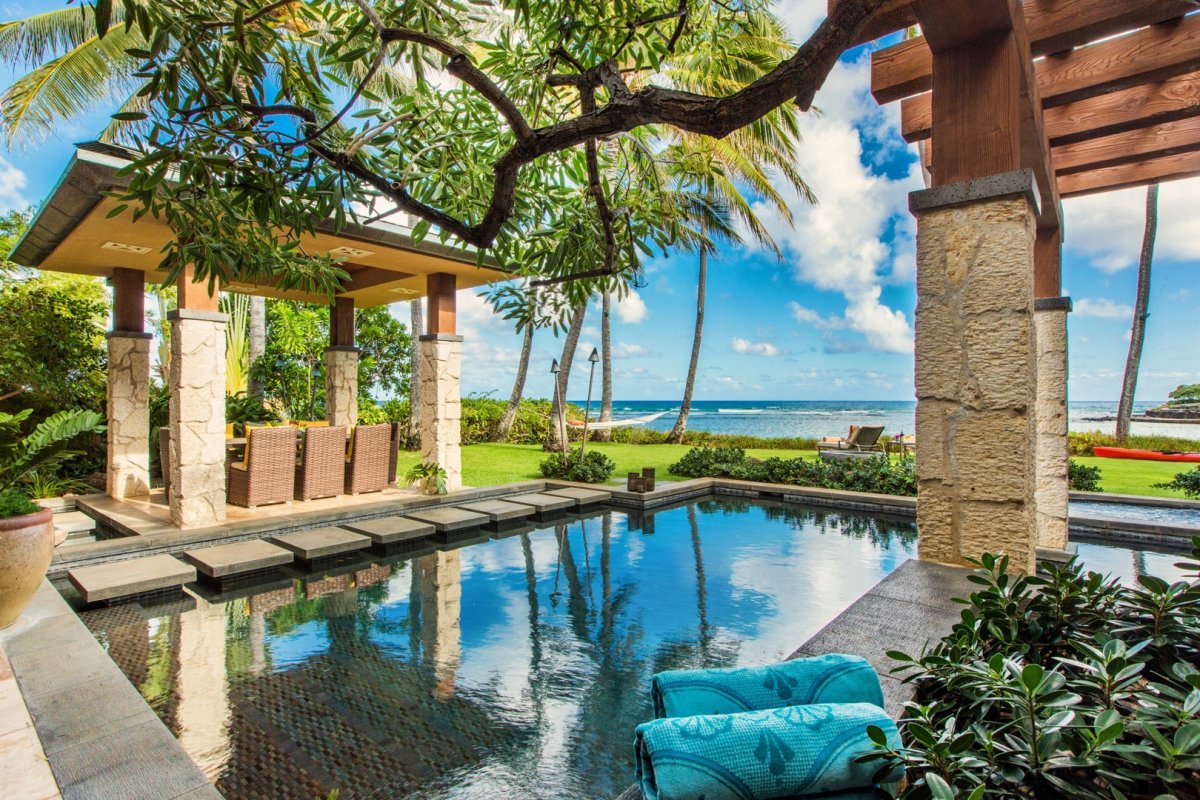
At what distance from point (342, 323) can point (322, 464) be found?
3.06 m

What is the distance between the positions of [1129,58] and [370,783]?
4.72 meters

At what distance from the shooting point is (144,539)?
16.9ft

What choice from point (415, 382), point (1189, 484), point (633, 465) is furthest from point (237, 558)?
point (1189, 484)

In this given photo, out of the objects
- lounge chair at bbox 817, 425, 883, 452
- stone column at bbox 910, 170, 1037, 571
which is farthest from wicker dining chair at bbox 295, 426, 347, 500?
lounge chair at bbox 817, 425, 883, 452

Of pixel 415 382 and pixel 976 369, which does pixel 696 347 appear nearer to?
pixel 415 382

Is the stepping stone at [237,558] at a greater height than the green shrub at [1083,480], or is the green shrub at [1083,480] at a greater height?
the green shrub at [1083,480]

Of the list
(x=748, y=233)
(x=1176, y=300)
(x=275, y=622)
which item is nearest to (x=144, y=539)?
(x=275, y=622)

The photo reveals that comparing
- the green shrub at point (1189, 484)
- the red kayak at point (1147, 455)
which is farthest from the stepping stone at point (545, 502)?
→ the red kayak at point (1147, 455)

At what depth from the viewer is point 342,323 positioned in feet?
30.1

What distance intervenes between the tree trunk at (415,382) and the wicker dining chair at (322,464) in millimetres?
5265

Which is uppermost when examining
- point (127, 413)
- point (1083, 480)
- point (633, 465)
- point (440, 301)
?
point (440, 301)

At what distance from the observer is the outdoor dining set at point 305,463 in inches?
254

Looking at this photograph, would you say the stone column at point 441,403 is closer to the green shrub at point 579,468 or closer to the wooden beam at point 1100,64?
the green shrub at point 579,468

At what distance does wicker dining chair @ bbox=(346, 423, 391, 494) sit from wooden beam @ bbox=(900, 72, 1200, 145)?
644 centimetres
